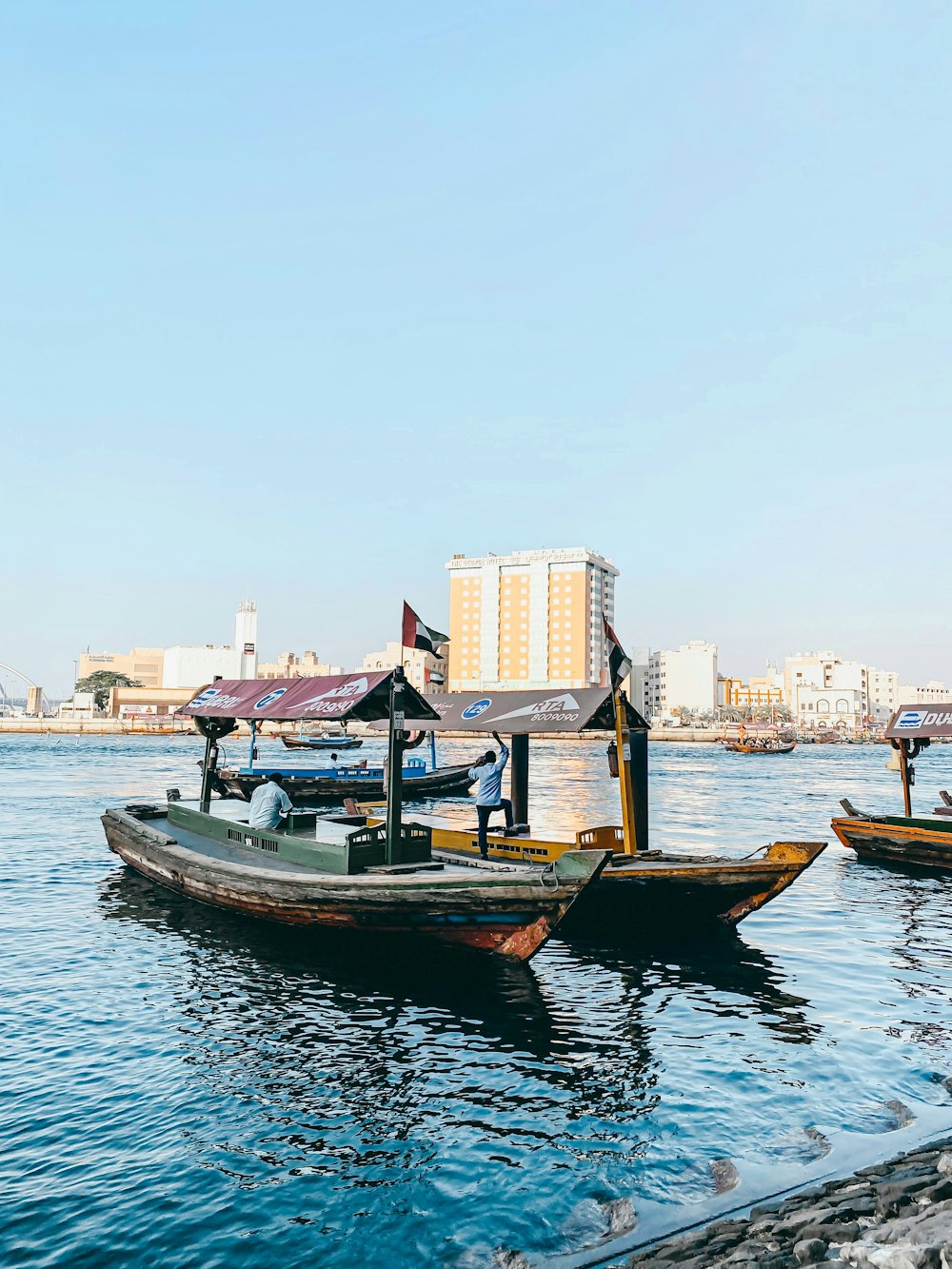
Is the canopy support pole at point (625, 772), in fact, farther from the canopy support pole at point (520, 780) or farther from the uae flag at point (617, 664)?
the canopy support pole at point (520, 780)

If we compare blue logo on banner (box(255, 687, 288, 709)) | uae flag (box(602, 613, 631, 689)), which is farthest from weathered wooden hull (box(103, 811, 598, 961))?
uae flag (box(602, 613, 631, 689))

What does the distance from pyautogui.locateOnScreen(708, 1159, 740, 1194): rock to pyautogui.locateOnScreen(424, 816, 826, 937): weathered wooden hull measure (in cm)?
610

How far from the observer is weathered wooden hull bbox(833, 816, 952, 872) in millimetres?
23047

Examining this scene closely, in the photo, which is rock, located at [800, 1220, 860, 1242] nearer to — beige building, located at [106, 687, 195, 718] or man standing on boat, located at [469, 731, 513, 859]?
man standing on boat, located at [469, 731, 513, 859]

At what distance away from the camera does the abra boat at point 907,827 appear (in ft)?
76.2

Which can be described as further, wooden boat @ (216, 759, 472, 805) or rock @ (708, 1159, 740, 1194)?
wooden boat @ (216, 759, 472, 805)

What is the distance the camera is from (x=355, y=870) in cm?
1414

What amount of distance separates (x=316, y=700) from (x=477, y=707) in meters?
5.72

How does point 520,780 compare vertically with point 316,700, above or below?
Answer: below

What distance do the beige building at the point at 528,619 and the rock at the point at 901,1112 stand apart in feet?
485

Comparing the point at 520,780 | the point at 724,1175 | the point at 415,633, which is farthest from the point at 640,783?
the point at 724,1175

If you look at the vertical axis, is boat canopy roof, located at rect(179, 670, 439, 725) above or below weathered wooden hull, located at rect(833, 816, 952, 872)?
above

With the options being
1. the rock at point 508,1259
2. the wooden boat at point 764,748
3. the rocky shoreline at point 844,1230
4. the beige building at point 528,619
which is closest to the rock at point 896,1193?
the rocky shoreline at point 844,1230

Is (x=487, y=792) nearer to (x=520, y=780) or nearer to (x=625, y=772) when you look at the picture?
(x=625, y=772)
